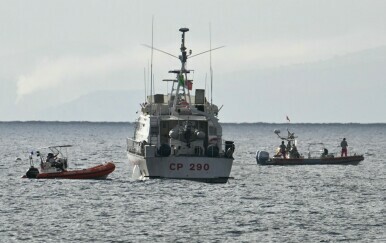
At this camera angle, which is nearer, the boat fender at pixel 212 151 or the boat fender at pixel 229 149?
the boat fender at pixel 212 151

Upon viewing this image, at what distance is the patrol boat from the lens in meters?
70.4

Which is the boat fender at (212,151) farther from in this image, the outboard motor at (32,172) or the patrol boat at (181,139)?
the outboard motor at (32,172)

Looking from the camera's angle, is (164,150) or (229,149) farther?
(229,149)

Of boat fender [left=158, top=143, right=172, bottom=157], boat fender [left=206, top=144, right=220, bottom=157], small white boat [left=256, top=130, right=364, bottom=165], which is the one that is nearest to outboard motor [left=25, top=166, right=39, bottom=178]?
→ boat fender [left=158, top=143, right=172, bottom=157]

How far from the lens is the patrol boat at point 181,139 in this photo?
7044cm

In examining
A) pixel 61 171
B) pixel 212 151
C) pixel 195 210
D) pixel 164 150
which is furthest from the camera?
pixel 61 171

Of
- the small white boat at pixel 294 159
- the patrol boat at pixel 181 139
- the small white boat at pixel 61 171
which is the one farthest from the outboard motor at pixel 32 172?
the small white boat at pixel 294 159

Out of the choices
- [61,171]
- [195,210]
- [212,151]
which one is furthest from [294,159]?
[195,210]

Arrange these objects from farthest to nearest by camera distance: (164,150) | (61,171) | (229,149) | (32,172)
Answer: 1. (32,172)
2. (61,171)
3. (229,149)
4. (164,150)

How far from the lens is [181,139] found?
72.8m

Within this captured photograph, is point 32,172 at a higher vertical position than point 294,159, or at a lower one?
lower

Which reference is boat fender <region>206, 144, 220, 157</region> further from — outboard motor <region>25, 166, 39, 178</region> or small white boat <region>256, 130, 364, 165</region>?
small white boat <region>256, 130, 364, 165</region>

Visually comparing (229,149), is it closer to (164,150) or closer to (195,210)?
(164,150)

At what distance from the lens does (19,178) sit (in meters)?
83.9
